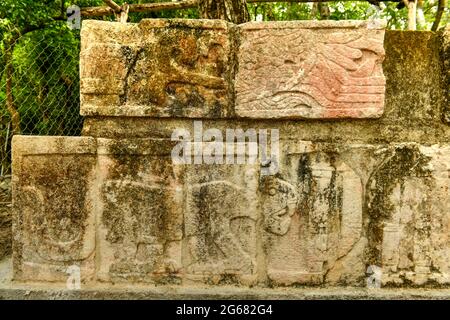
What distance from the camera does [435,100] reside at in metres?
2.93

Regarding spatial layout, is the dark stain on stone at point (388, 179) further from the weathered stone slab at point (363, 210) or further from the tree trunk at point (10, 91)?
the tree trunk at point (10, 91)

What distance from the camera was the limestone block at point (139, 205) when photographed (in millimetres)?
2898

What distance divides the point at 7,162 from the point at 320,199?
3.01 metres

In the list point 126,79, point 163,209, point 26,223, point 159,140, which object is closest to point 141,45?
point 126,79

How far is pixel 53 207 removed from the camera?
2.89 metres

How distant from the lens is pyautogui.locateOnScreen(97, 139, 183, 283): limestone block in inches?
114

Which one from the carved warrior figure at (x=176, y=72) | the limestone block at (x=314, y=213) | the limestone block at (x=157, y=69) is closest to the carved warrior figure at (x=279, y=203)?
the limestone block at (x=314, y=213)

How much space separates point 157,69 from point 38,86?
2.15 meters

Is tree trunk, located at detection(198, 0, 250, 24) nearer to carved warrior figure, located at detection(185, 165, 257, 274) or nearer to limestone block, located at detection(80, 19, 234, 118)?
limestone block, located at detection(80, 19, 234, 118)

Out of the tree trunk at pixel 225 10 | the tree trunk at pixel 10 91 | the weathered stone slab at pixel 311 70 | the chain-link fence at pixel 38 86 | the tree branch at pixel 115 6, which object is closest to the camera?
the weathered stone slab at pixel 311 70

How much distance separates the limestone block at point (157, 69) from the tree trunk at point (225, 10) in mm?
1090

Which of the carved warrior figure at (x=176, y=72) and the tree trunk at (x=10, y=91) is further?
the tree trunk at (x=10, y=91)

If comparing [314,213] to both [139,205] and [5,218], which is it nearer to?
[139,205]

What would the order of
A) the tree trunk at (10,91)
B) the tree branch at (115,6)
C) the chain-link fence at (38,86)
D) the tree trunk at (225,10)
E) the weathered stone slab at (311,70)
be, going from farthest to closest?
1. the tree branch at (115,6)
2. the chain-link fence at (38,86)
3. the tree trunk at (10,91)
4. the tree trunk at (225,10)
5. the weathered stone slab at (311,70)
